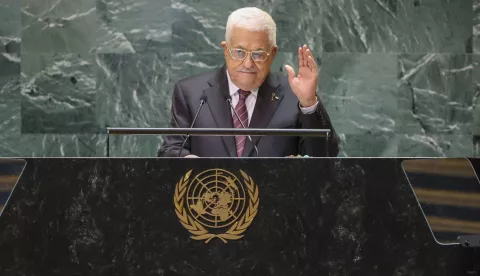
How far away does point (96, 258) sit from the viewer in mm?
2496

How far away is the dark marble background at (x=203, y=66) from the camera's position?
546cm

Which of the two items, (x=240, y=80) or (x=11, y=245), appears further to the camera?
(x=240, y=80)

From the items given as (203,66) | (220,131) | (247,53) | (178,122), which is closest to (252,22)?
(247,53)

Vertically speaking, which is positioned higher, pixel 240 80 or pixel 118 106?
pixel 240 80

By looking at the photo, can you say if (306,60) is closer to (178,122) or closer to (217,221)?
(178,122)

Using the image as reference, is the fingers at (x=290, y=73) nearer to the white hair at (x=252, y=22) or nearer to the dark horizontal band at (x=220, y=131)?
the white hair at (x=252, y=22)

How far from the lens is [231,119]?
371cm

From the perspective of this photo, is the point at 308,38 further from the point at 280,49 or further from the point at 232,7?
the point at 232,7

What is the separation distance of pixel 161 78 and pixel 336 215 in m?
3.11

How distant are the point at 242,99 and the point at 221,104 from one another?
0.40 feet

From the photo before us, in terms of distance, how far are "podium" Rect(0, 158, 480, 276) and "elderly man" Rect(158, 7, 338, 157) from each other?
3.31ft

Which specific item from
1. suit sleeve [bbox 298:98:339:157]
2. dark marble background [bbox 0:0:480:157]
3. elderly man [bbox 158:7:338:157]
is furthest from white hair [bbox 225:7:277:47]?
dark marble background [bbox 0:0:480:157]

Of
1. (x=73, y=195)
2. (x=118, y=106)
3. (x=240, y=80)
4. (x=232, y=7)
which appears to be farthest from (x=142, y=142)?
(x=73, y=195)

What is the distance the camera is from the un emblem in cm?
252
